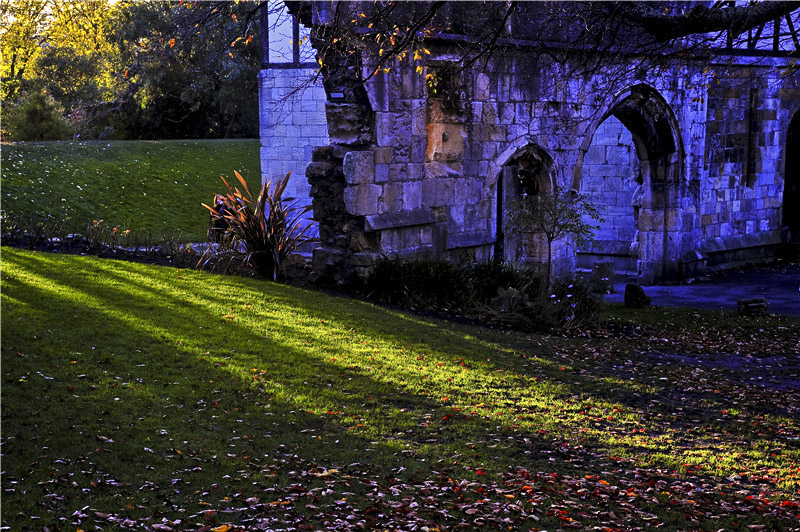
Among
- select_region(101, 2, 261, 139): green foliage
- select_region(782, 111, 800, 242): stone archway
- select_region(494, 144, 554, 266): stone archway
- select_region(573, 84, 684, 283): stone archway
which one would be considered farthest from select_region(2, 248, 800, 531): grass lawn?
select_region(101, 2, 261, 139): green foliage

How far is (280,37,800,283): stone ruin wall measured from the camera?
11.7 m

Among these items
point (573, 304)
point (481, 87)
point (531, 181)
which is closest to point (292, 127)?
point (531, 181)

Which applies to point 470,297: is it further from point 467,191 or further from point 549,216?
point 549,216

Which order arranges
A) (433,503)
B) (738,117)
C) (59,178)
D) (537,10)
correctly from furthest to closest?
(59,178), (738,117), (537,10), (433,503)

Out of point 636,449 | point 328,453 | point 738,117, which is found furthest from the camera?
point 738,117

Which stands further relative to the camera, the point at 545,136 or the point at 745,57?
the point at 745,57

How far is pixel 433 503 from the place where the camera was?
5102 millimetres

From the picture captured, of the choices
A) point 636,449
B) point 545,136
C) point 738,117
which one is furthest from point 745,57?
point 636,449

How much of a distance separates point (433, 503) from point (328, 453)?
1096 millimetres

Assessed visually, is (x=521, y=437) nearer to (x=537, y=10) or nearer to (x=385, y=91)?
(x=385, y=91)

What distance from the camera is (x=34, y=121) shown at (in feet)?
86.8

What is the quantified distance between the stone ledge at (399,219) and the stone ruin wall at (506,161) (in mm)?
17

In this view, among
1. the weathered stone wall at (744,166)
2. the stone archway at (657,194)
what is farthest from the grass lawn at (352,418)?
the weathered stone wall at (744,166)

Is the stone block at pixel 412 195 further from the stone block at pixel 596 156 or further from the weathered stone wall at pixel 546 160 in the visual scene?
the stone block at pixel 596 156
